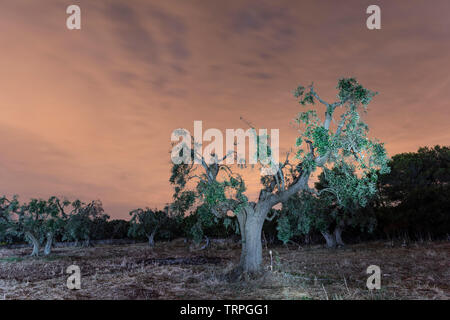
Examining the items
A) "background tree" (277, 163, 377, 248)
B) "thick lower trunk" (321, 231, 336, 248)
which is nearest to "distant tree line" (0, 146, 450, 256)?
"thick lower trunk" (321, 231, 336, 248)

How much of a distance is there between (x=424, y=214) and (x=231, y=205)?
30.5 meters

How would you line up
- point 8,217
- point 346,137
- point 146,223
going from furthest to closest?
1. point 146,223
2. point 8,217
3. point 346,137

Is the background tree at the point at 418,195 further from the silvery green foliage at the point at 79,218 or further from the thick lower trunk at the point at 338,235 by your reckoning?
the silvery green foliage at the point at 79,218

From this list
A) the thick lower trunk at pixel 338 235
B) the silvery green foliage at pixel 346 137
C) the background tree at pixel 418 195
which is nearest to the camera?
the silvery green foliage at pixel 346 137

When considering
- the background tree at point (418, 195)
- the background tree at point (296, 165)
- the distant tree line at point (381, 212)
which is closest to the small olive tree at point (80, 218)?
the distant tree line at point (381, 212)

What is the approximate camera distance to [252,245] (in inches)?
628

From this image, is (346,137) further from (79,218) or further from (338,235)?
(79,218)

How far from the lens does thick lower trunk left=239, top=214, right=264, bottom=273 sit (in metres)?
15.7

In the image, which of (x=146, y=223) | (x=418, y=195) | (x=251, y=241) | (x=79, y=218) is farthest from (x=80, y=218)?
(x=418, y=195)

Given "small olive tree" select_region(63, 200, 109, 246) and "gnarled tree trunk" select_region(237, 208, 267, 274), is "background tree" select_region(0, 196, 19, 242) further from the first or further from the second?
"gnarled tree trunk" select_region(237, 208, 267, 274)

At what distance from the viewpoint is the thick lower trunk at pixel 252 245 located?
619 inches

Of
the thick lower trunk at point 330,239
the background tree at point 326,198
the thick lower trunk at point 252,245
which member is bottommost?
the thick lower trunk at point 330,239

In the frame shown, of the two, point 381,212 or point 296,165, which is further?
point 381,212
